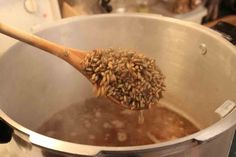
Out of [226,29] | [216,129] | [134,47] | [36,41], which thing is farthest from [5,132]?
[226,29]

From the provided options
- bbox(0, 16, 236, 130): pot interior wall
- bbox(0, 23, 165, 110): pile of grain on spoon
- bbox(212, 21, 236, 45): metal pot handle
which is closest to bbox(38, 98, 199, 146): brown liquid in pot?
bbox(0, 16, 236, 130): pot interior wall

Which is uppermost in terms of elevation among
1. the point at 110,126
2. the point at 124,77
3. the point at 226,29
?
the point at 124,77

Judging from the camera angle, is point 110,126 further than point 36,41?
Yes

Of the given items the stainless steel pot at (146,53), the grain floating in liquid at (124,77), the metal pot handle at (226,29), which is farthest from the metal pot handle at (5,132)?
the metal pot handle at (226,29)

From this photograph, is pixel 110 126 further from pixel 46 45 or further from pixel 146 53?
pixel 46 45

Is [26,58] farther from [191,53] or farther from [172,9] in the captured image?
[172,9]

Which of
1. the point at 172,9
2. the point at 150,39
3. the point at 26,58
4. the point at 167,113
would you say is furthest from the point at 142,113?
the point at 172,9

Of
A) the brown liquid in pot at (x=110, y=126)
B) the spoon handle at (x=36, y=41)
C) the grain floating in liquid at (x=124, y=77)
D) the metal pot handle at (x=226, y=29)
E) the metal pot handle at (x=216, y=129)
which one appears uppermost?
the spoon handle at (x=36, y=41)

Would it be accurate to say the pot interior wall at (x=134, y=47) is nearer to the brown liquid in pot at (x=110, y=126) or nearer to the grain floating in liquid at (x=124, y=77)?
the brown liquid in pot at (x=110, y=126)
